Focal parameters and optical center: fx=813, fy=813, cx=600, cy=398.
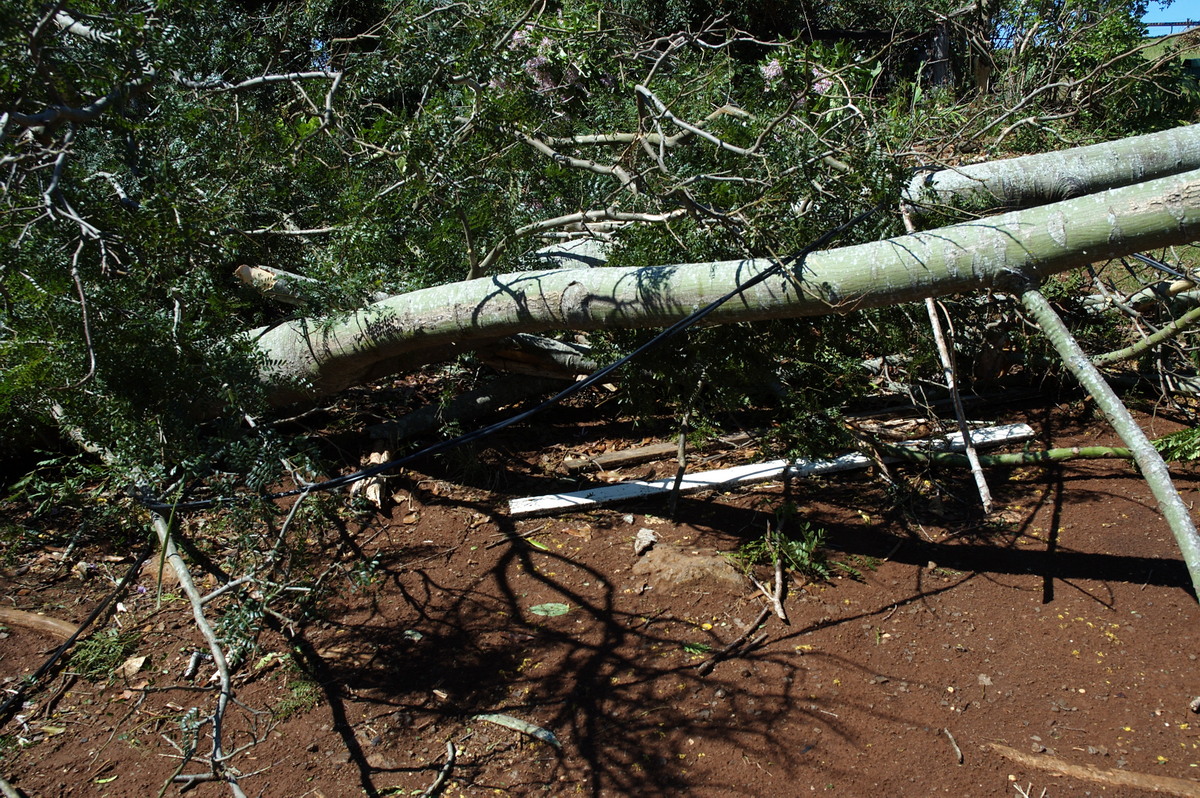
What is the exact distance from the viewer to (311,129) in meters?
4.60

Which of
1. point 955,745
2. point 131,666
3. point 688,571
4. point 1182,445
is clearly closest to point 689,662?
point 688,571

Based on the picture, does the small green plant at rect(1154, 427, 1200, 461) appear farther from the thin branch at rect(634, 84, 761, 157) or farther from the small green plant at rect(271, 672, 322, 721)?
the small green plant at rect(271, 672, 322, 721)

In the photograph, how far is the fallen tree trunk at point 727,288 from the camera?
2.80m

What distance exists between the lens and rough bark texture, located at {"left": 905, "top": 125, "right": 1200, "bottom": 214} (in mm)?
3990

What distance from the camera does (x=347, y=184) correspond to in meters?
4.57

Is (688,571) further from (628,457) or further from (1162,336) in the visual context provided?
(1162,336)

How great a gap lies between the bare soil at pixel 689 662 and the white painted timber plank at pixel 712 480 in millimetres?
73

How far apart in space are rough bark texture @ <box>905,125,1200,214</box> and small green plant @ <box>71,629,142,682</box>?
13.7 feet

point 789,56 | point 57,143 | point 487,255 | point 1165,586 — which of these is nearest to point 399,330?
point 487,255

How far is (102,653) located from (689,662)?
8.34 ft

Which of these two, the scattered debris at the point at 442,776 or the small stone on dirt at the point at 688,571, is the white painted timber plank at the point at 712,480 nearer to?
the small stone on dirt at the point at 688,571

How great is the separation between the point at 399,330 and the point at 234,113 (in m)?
2.07

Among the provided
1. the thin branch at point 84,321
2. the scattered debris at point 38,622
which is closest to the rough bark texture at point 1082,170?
the thin branch at point 84,321

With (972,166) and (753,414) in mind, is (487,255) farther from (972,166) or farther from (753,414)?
(972,166)
